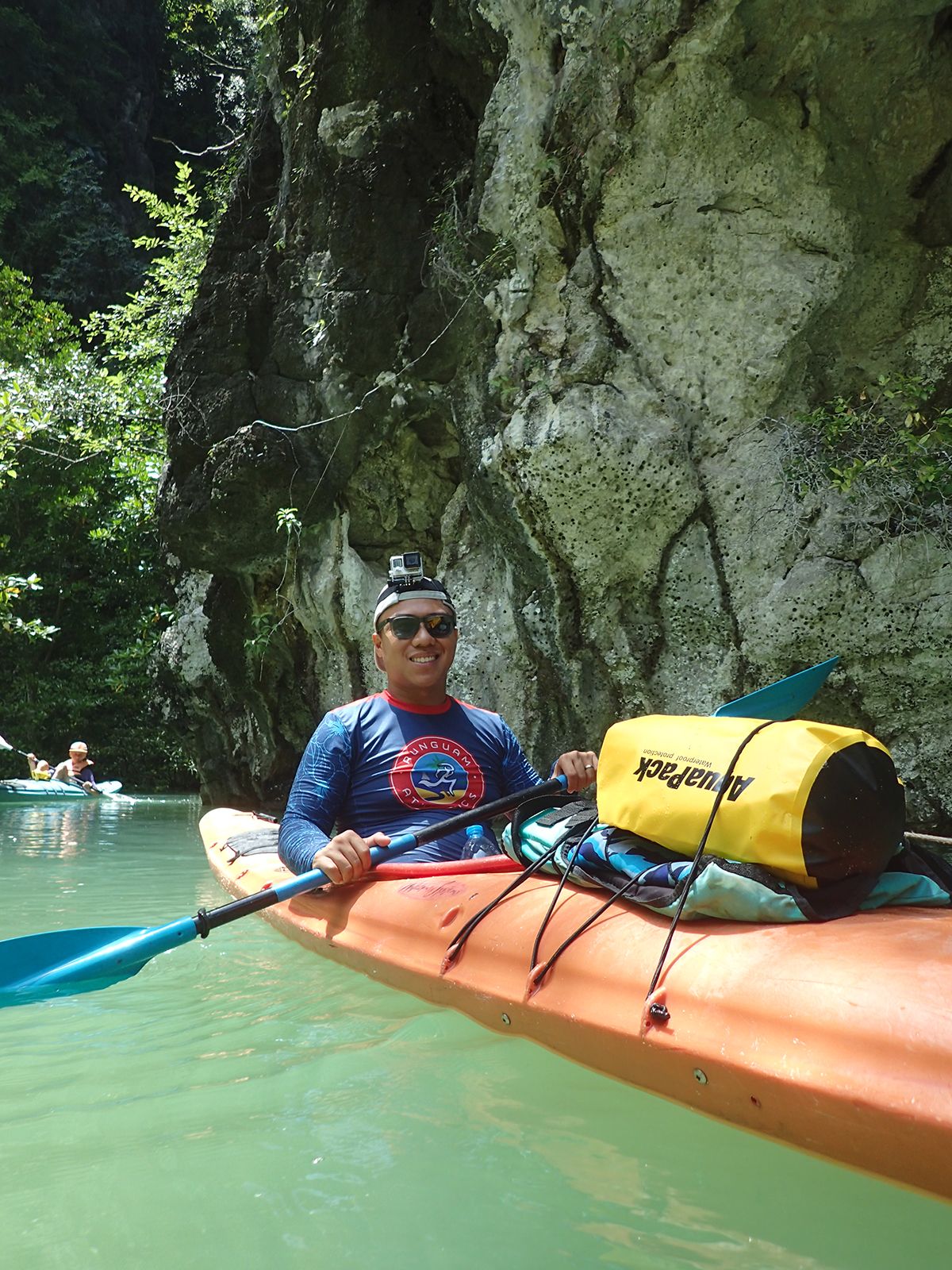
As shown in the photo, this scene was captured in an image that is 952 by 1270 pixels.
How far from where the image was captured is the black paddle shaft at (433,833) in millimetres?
2799

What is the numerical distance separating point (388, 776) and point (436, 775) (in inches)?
7.2

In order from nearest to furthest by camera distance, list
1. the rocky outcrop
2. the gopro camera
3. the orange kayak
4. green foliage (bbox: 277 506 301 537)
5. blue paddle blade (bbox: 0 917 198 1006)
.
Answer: the orange kayak → blue paddle blade (bbox: 0 917 198 1006) → the gopro camera → the rocky outcrop → green foliage (bbox: 277 506 301 537)

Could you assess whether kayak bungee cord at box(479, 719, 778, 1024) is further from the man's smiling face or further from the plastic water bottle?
the man's smiling face

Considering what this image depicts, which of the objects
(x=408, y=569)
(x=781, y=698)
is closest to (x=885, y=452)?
(x=408, y=569)

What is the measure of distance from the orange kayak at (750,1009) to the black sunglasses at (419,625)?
127 cm

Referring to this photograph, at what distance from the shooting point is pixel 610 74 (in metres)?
5.33

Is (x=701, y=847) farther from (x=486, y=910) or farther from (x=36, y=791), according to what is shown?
(x=36, y=791)

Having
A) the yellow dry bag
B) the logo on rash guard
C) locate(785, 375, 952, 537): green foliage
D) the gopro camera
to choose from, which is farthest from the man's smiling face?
locate(785, 375, 952, 537): green foliage

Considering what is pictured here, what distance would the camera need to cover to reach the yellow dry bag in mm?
1896

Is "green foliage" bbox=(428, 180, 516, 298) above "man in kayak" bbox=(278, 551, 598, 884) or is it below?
above

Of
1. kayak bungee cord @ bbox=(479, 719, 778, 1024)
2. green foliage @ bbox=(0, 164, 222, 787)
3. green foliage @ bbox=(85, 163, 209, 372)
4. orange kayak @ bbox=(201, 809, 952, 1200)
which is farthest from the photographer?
green foliage @ bbox=(0, 164, 222, 787)

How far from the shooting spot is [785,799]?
1.90m

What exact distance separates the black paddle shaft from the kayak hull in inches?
341

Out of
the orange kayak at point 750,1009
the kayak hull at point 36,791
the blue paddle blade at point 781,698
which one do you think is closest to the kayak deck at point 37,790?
the kayak hull at point 36,791
